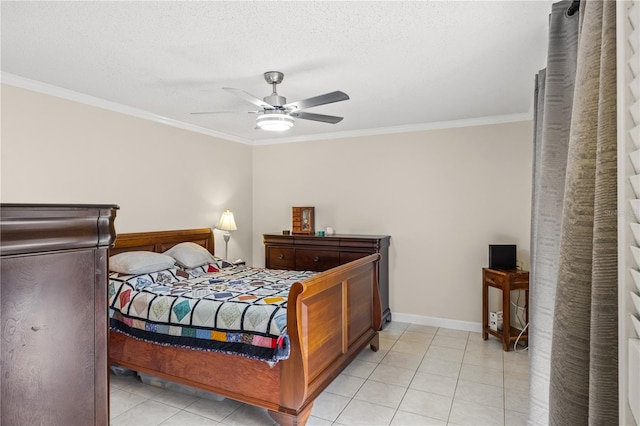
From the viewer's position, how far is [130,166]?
380cm

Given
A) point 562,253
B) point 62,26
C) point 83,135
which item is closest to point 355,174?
point 83,135

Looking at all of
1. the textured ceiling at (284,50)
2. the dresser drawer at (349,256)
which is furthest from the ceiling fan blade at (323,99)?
the dresser drawer at (349,256)

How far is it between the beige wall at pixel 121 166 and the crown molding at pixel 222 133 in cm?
5

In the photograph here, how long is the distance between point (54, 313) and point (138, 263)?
9.28 ft

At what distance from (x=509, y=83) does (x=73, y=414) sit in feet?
11.3

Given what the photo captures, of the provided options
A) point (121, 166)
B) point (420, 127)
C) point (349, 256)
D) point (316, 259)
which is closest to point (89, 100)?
point (121, 166)

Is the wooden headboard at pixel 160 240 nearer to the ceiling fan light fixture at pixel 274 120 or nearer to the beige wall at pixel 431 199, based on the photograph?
the beige wall at pixel 431 199

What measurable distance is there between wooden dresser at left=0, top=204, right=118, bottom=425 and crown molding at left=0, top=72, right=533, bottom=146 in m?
3.03

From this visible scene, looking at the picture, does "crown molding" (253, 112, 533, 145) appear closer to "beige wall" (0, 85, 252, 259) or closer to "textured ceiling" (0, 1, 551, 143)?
"textured ceiling" (0, 1, 551, 143)

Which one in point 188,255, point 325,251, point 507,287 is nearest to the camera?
point 507,287

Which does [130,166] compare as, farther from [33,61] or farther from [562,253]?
[562,253]

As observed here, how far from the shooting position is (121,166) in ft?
12.2

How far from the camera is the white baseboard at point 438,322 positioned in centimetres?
423

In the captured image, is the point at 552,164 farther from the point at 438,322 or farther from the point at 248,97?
the point at 438,322
